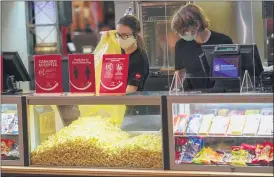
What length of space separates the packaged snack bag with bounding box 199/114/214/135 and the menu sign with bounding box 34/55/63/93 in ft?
3.41

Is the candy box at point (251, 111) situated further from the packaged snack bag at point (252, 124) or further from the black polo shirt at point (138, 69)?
the black polo shirt at point (138, 69)

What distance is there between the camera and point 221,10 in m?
5.33

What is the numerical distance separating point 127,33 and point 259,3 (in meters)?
1.18

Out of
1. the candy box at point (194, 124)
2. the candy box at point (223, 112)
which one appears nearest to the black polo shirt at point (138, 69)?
the candy box at point (194, 124)

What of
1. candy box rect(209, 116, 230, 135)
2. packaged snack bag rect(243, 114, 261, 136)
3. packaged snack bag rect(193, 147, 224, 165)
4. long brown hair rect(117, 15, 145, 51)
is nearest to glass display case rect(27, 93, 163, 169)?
packaged snack bag rect(193, 147, 224, 165)

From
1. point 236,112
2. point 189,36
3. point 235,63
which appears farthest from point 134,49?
point 236,112

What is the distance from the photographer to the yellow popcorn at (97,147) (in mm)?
3732

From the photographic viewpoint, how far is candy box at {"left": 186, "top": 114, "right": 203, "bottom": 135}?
3.62m

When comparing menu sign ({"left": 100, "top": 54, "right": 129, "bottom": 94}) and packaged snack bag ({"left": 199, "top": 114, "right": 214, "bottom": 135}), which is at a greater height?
menu sign ({"left": 100, "top": 54, "right": 129, "bottom": 94})

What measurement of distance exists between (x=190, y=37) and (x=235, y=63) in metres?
0.66

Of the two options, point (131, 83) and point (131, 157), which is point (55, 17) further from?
point (131, 157)

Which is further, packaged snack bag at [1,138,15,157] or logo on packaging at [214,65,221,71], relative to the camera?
packaged snack bag at [1,138,15,157]

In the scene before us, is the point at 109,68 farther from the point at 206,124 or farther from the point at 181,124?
the point at 206,124

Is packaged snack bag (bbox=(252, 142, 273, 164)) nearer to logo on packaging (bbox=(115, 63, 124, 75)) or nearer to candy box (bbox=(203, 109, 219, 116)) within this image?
candy box (bbox=(203, 109, 219, 116))
